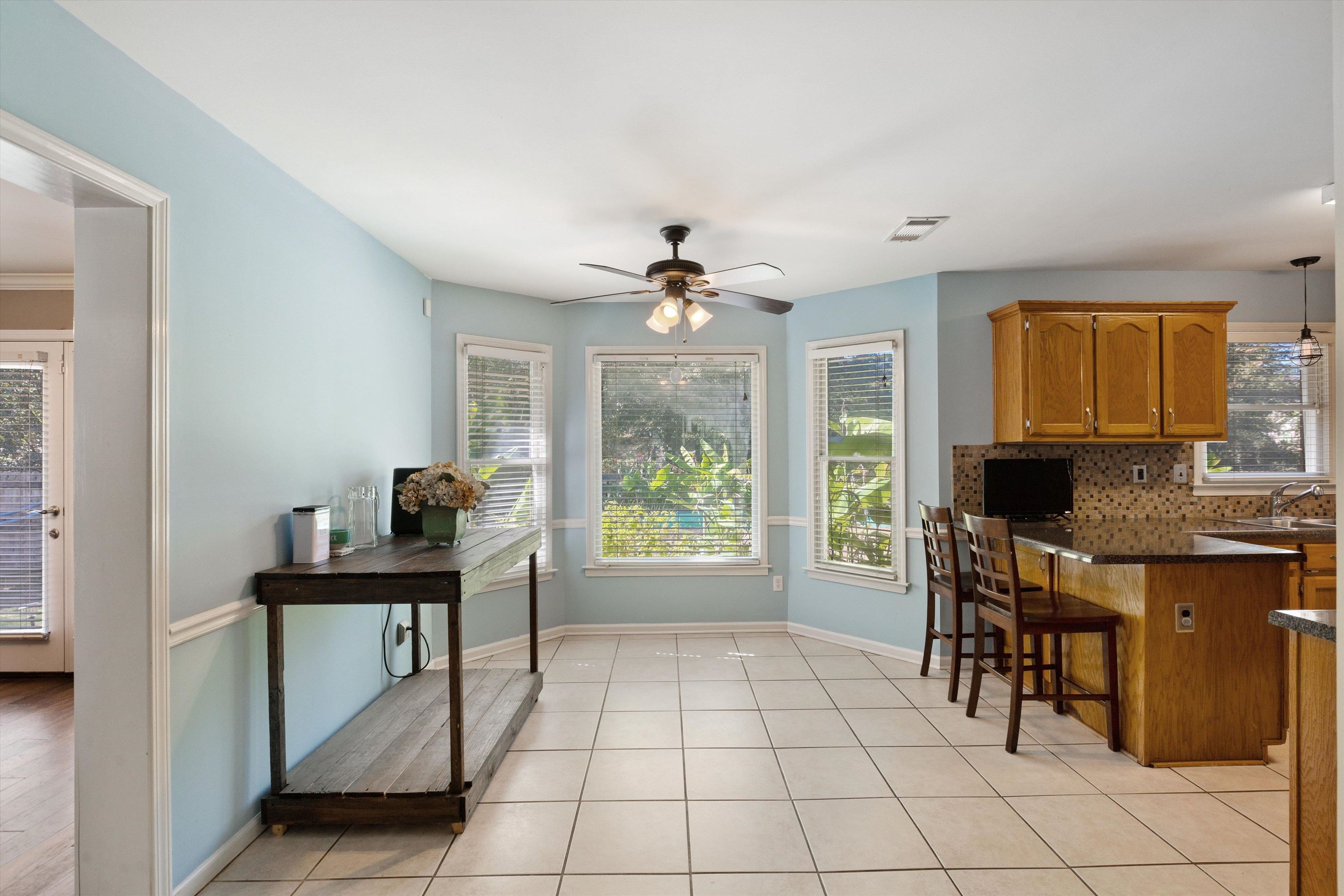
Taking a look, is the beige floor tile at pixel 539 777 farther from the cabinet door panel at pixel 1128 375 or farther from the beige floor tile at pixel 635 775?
the cabinet door panel at pixel 1128 375

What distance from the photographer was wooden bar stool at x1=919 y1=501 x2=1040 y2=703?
358cm

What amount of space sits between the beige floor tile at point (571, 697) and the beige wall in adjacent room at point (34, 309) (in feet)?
11.8

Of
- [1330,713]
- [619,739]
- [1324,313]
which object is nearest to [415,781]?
[619,739]

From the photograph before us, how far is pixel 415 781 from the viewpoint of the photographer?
8.17 feet

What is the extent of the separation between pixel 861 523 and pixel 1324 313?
3296 millimetres

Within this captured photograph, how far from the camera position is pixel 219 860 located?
87.2 inches

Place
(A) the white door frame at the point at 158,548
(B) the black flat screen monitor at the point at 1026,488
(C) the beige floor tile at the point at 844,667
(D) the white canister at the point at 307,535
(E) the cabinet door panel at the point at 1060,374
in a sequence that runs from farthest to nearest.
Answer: (B) the black flat screen monitor at the point at 1026,488
(C) the beige floor tile at the point at 844,667
(E) the cabinet door panel at the point at 1060,374
(D) the white canister at the point at 307,535
(A) the white door frame at the point at 158,548

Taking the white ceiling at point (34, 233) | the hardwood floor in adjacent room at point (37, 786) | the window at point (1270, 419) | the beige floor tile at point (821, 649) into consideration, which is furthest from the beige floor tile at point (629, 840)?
the window at point (1270, 419)

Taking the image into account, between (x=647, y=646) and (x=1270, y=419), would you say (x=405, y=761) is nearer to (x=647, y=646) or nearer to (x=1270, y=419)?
(x=647, y=646)

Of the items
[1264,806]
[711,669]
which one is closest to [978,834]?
[1264,806]

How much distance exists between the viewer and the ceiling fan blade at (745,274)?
315 centimetres

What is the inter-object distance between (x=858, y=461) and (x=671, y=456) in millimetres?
1331

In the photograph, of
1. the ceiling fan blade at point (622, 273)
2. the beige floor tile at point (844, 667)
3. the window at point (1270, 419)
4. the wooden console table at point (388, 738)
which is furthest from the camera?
the window at point (1270, 419)

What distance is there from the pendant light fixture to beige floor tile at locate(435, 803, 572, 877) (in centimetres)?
493
